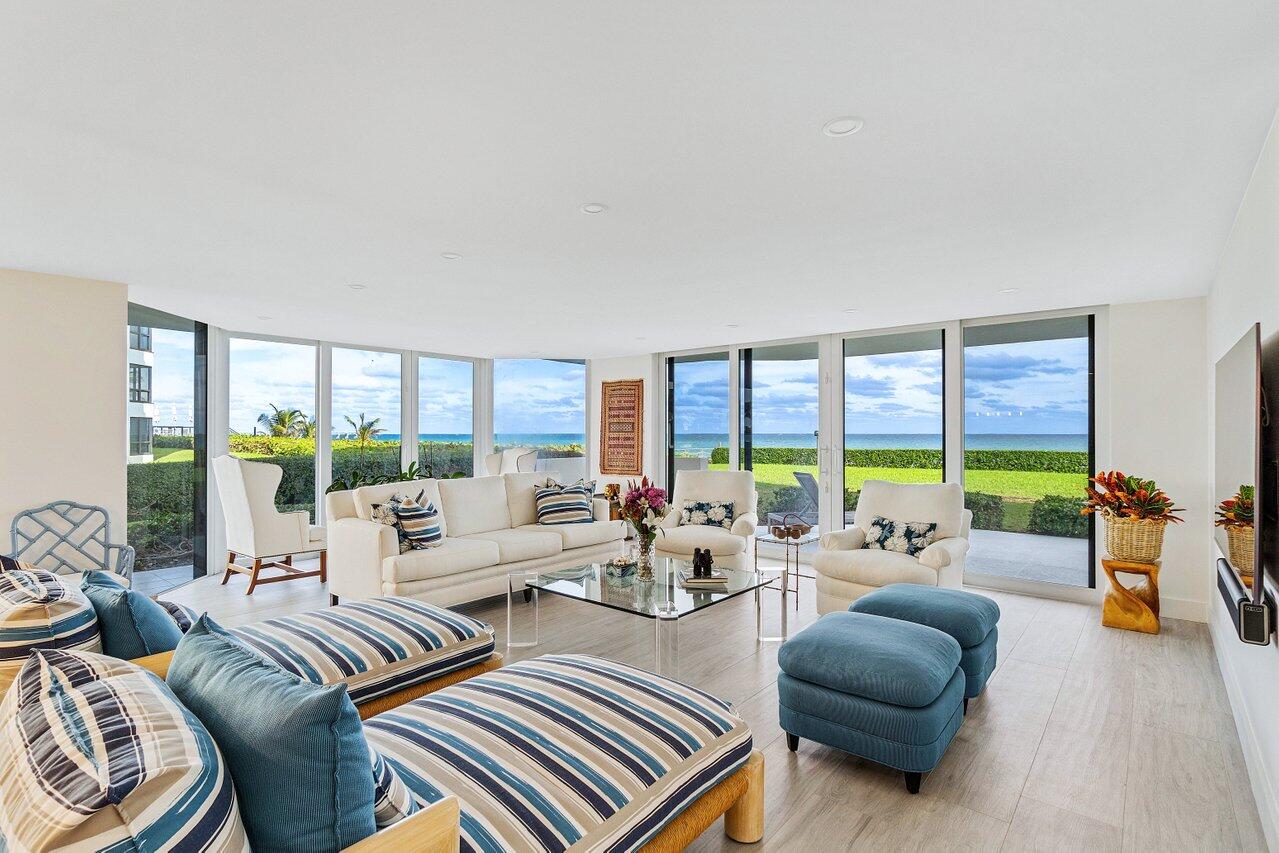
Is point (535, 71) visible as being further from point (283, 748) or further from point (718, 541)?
point (718, 541)

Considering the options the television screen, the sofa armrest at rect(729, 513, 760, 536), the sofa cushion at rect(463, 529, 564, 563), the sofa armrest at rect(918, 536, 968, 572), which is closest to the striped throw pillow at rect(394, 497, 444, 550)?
the sofa cushion at rect(463, 529, 564, 563)

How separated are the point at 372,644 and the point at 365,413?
17.6ft

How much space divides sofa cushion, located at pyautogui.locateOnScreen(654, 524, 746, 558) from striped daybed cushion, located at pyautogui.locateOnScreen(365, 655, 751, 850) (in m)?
2.97

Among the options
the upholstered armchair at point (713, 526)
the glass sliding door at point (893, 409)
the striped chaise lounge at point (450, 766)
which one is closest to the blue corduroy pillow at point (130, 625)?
the striped chaise lounge at point (450, 766)

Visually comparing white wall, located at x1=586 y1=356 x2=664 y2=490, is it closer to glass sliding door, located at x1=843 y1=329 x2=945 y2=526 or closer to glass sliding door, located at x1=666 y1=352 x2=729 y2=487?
glass sliding door, located at x1=666 y1=352 x2=729 y2=487

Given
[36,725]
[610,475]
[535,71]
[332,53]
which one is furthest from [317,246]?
[610,475]

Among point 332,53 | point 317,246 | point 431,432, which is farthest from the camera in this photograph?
point 431,432

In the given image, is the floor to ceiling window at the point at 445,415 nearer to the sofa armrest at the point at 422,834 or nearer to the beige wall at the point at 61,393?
the beige wall at the point at 61,393

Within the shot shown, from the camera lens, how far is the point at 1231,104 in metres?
1.91

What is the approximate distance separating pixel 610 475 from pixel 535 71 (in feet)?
22.5

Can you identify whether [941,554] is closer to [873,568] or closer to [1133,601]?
[873,568]

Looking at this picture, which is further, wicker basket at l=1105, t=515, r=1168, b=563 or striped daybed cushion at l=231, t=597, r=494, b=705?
wicker basket at l=1105, t=515, r=1168, b=563

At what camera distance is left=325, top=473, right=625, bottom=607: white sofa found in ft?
14.0

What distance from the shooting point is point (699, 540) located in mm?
5121
